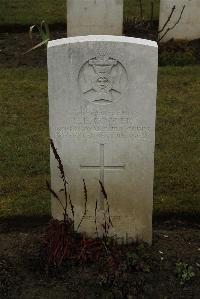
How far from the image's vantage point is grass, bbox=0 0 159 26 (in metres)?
10.9

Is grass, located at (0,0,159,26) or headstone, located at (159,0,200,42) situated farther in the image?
grass, located at (0,0,159,26)

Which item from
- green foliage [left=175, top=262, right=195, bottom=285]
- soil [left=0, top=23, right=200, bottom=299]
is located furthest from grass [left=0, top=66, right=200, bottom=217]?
green foliage [left=175, top=262, right=195, bottom=285]

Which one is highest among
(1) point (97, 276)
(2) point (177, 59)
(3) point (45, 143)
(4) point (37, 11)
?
(4) point (37, 11)

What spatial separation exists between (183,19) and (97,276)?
6.04 metres

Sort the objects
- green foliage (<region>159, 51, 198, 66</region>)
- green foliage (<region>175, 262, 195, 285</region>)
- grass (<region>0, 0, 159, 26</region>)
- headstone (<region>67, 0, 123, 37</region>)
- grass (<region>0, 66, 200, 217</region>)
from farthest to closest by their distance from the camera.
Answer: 1. grass (<region>0, 0, 159, 26</region>)
2. headstone (<region>67, 0, 123, 37</region>)
3. green foliage (<region>159, 51, 198, 66</region>)
4. grass (<region>0, 66, 200, 217</region>)
5. green foliage (<region>175, 262, 195, 285</region>)

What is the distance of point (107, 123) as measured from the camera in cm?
446

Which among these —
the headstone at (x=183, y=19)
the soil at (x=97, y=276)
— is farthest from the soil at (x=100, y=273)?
the headstone at (x=183, y=19)

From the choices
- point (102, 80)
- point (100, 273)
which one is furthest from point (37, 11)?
point (100, 273)

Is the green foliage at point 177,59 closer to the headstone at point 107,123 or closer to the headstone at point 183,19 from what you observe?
the headstone at point 183,19

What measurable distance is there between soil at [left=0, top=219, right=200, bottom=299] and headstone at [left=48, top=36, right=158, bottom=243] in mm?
263

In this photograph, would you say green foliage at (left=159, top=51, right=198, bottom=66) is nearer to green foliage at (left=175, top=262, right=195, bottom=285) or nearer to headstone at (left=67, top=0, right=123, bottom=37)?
headstone at (left=67, top=0, right=123, bottom=37)

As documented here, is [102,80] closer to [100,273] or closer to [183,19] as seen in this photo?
[100,273]

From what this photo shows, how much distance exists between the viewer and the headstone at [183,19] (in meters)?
9.47

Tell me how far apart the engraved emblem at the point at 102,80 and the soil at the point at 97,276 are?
1144 mm
